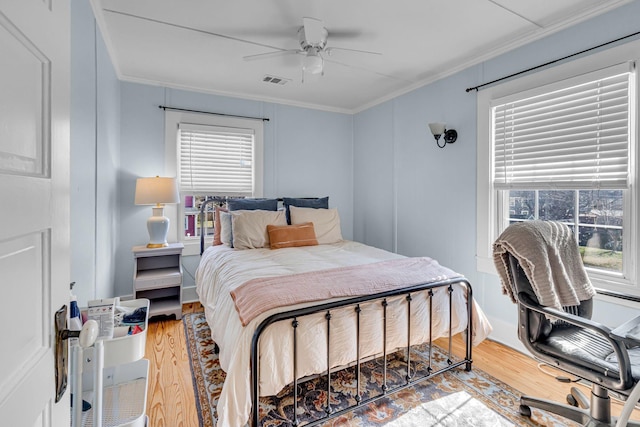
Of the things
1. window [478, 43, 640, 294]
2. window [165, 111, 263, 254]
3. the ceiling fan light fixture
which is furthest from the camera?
window [165, 111, 263, 254]

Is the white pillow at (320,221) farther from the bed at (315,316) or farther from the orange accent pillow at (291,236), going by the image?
the bed at (315,316)

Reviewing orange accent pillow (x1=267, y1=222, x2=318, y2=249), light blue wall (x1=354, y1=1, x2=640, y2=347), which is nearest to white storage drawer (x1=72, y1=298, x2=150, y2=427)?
orange accent pillow (x1=267, y1=222, x2=318, y2=249)

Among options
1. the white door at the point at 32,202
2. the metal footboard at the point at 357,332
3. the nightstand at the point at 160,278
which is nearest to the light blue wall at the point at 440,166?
the metal footboard at the point at 357,332

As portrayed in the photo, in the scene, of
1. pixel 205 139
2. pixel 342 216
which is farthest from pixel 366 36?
pixel 342 216

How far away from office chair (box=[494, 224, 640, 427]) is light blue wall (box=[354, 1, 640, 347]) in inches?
29.9

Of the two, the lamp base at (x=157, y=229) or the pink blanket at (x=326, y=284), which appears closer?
the pink blanket at (x=326, y=284)

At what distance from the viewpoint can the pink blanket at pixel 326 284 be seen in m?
1.68

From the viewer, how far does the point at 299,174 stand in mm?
4352

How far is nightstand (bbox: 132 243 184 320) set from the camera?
3111mm

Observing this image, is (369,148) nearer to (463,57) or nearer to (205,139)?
(463,57)

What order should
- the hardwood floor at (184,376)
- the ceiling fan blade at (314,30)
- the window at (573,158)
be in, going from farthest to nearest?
the ceiling fan blade at (314,30), the window at (573,158), the hardwood floor at (184,376)

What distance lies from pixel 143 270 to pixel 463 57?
150 inches

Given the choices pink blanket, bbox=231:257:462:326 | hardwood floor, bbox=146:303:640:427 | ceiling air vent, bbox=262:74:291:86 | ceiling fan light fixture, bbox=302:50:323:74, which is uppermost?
ceiling air vent, bbox=262:74:291:86

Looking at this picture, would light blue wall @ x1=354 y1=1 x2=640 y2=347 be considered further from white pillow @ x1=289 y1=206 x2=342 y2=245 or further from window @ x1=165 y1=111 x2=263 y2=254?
window @ x1=165 y1=111 x2=263 y2=254
